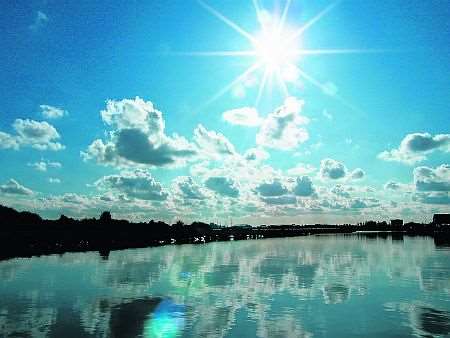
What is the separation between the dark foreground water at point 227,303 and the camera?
129ft

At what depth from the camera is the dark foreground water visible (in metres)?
39.3

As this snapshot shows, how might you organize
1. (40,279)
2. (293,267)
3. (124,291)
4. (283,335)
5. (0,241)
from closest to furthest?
(283,335), (124,291), (40,279), (293,267), (0,241)

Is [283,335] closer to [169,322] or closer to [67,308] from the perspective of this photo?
[169,322]

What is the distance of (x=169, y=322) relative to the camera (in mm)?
41812

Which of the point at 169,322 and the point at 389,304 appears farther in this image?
the point at 389,304

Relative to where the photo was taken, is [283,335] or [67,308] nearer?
[283,335]

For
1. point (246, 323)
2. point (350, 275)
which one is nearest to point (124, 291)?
point (246, 323)

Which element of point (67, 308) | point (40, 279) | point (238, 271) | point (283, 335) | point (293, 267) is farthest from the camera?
point (293, 267)

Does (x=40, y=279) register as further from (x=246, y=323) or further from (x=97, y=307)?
(x=246, y=323)

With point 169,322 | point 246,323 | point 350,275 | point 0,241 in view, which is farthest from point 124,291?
point 0,241

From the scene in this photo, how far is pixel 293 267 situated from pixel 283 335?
59025 millimetres

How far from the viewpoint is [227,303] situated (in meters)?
51.6

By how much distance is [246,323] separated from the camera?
41.2 meters

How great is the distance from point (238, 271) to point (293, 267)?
515 inches
